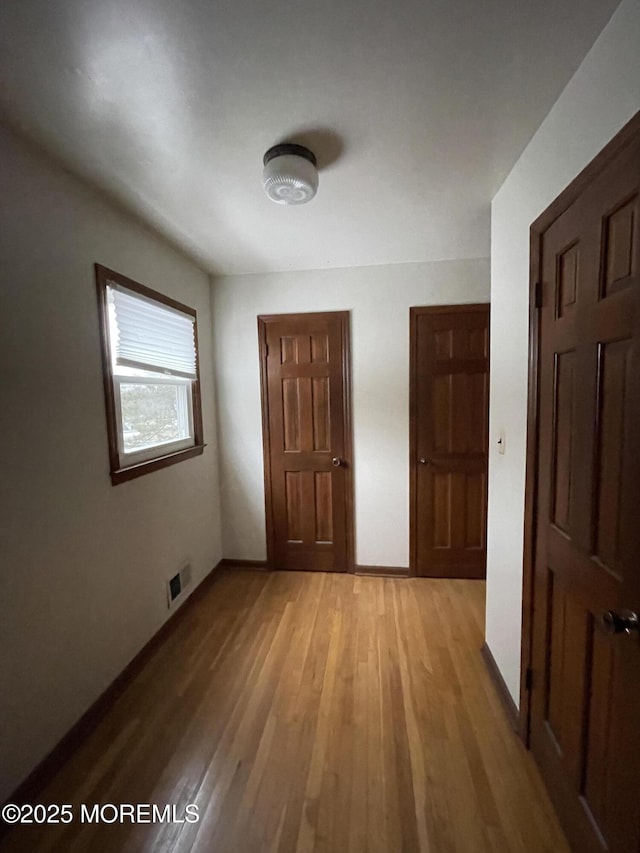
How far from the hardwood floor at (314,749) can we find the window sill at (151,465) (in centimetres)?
104

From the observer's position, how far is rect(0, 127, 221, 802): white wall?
3.99 ft


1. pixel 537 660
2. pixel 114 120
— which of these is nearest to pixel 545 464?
pixel 537 660

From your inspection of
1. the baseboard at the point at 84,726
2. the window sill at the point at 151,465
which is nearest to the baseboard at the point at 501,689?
the baseboard at the point at 84,726

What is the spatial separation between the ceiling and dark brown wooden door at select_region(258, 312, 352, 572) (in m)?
1.02

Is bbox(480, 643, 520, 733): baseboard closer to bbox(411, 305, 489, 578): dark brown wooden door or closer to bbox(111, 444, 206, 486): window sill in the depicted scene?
bbox(411, 305, 489, 578): dark brown wooden door

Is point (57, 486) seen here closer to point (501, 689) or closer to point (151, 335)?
point (151, 335)

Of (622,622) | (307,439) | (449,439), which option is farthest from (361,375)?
(622,622)

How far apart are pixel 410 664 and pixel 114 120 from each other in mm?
2658

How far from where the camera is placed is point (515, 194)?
4.82ft

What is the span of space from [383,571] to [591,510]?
2005mm

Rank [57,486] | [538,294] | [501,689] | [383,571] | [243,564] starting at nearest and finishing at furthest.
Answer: [538,294] < [57,486] < [501,689] < [383,571] < [243,564]

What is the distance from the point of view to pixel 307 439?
2.76 meters

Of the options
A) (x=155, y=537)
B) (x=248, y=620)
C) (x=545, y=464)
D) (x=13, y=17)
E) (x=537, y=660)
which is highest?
(x=13, y=17)

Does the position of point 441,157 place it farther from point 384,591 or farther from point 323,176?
point 384,591
